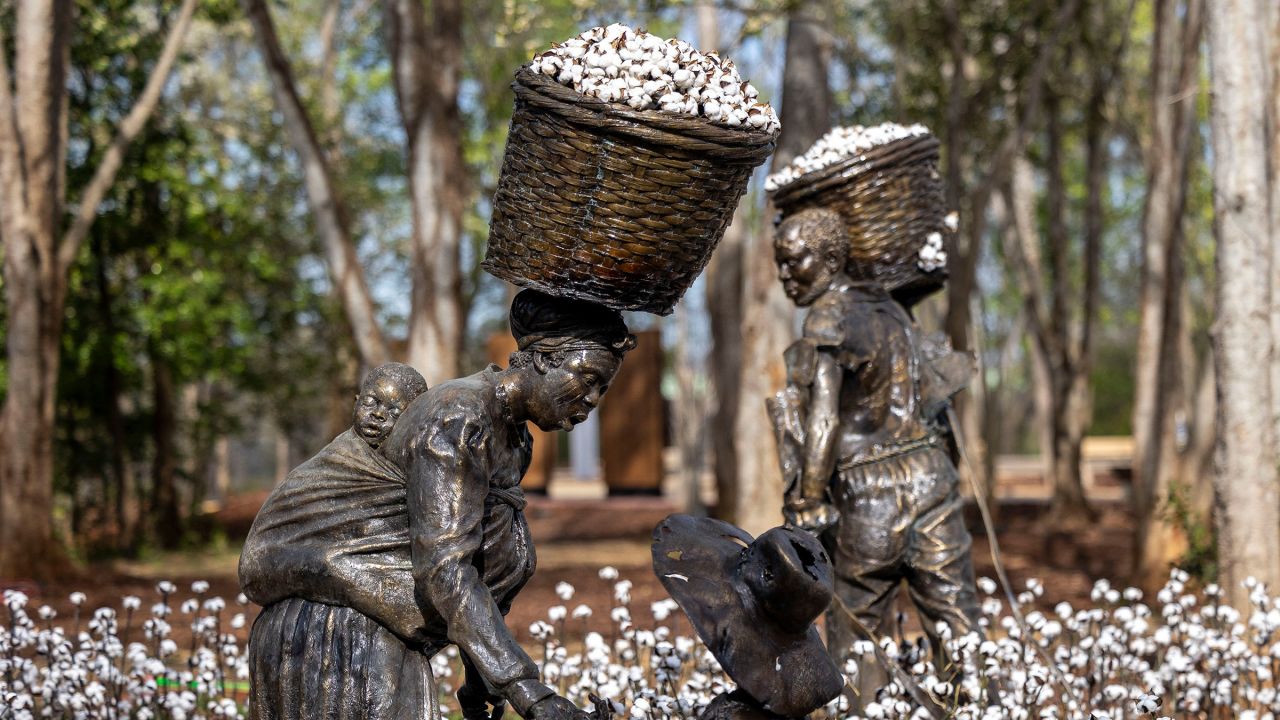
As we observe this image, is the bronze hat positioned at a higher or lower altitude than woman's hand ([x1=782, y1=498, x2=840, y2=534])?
higher

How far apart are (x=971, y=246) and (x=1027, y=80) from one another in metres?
3.41

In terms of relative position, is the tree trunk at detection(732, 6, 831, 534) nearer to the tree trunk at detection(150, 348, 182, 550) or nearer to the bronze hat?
the tree trunk at detection(150, 348, 182, 550)

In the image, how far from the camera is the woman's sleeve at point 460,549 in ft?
10.2

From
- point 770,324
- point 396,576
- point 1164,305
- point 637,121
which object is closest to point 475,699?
point 396,576

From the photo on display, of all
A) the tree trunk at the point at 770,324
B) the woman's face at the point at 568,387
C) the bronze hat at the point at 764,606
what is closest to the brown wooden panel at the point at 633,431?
the tree trunk at the point at 770,324

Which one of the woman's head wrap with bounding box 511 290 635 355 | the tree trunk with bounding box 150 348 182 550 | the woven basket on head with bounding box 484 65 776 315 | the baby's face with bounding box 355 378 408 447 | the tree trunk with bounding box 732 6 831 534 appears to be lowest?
the tree trunk with bounding box 150 348 182 550

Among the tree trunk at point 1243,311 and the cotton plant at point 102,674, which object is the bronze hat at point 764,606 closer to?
the cotton plant at point 102,674

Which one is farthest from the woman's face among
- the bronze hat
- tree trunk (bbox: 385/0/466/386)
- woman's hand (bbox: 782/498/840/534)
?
tree trunk (bbox: 385/0/466/386)

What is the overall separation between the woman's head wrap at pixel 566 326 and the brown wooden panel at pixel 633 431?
61.3 ft

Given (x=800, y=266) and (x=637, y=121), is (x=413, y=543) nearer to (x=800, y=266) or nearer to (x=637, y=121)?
(x=637, y=121)

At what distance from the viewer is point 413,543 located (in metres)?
3.20

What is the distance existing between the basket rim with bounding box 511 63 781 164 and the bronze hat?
0.93m

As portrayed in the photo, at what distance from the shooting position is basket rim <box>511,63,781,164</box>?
127 inches

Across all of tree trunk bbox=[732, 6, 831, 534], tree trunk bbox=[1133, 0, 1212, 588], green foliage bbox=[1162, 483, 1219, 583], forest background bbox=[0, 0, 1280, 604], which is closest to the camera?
forest background bbox=[0, 0, 1280, 604]
